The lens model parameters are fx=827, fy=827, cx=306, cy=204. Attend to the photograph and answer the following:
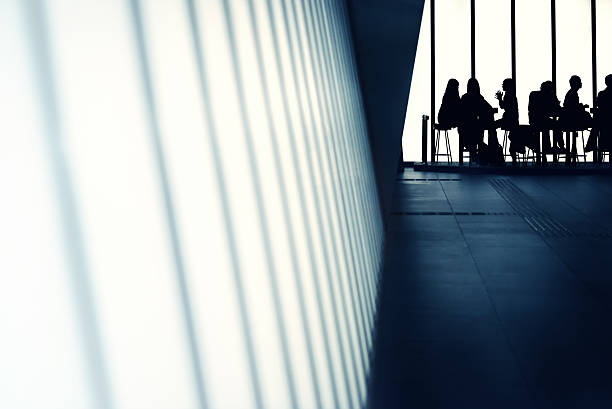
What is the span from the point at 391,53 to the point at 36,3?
4730 mm

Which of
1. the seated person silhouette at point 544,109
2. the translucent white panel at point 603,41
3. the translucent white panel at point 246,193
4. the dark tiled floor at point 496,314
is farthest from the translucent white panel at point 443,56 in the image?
the translucent white panel at point 246,193

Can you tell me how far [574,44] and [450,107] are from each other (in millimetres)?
6045

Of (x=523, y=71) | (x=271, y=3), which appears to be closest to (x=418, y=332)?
(x=271, y=3)

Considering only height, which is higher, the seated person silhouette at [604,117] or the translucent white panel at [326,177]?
the translucent white panel at [326,177]

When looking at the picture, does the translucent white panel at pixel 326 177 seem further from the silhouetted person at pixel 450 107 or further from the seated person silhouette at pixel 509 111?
the seated person silhouette at pixel 509 111

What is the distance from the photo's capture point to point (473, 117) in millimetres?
15836

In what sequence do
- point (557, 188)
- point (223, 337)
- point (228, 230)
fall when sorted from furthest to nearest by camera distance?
point (557, 188), point (228, 230), point (223, 337)

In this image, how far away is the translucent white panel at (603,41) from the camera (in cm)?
1989

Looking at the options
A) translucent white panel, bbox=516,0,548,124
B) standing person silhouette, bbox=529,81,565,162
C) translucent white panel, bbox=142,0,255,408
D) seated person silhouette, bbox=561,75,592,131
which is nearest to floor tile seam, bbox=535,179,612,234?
standing person silhouette, bbox=529,81,565,162

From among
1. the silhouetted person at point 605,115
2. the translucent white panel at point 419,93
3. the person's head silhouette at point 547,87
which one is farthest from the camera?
the translucent white panel at point 419,93

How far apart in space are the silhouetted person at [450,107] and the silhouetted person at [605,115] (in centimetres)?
255

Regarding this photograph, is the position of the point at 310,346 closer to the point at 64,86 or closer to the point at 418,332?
the point at 64,86

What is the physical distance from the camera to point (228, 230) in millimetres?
1197

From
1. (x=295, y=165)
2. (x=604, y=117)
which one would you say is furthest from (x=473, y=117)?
(x=295, y=165)
